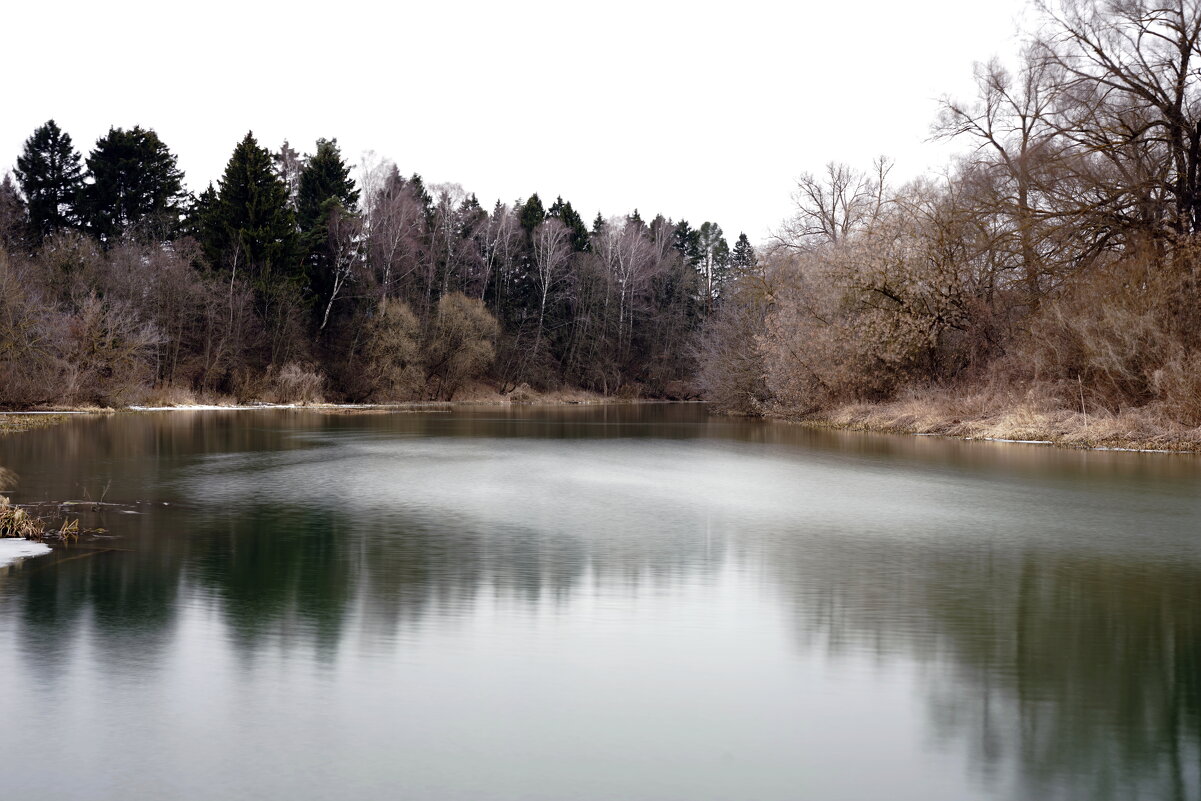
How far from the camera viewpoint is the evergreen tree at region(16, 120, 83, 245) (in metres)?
63.2

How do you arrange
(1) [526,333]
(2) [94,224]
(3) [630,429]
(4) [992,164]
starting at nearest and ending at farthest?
1. (4) [992,164]
2. (3) [630,429]
3. (2) [94,224]
4. (1) [526,333]

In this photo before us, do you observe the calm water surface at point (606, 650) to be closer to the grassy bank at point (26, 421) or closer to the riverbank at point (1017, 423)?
the riverbank at point (1017, 423)

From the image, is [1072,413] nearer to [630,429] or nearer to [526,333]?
[630,429]

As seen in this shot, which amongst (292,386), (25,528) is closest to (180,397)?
(292,386)

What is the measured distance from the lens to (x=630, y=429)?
3731 centimetres

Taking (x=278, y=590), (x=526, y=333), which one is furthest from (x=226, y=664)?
(x=526, y=333)

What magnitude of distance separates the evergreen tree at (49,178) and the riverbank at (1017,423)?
50271 mm

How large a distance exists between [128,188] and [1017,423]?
186 ft

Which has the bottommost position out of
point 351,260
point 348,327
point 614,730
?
point 614,730

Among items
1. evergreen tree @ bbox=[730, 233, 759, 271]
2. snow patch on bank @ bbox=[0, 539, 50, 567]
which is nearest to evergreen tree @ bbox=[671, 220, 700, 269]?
evergreen tree @ bbox=[730, 233, 759, 271]

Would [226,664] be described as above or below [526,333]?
below

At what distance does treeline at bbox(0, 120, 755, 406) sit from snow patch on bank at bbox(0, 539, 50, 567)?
1131 inches

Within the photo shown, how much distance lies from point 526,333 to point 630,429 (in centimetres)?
4358

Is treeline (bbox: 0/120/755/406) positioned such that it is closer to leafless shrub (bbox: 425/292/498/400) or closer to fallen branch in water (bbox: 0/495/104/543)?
leafless shrub (bbox: 425/292/498/400)
